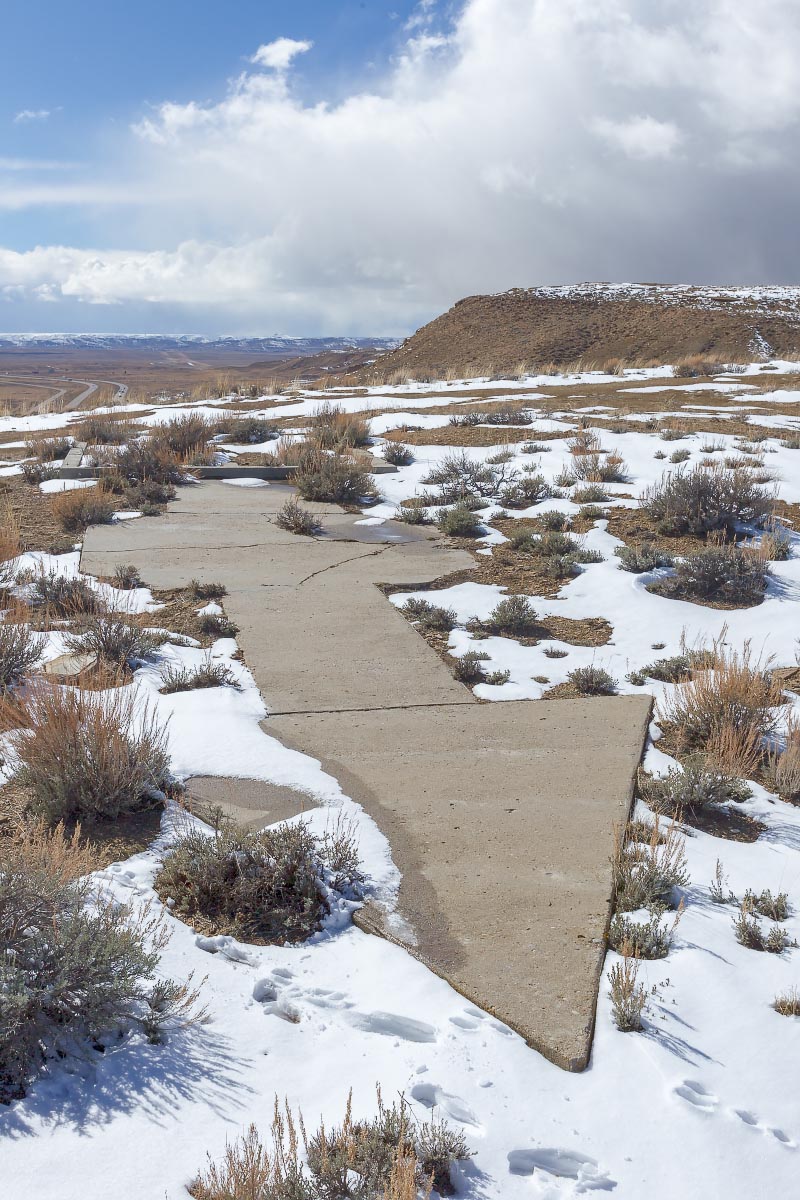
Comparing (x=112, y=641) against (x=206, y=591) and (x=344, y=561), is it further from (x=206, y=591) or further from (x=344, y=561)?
(x=344, y=561)

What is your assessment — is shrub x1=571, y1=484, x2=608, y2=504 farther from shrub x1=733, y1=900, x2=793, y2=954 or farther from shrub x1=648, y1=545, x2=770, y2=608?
shrub x1=733, y1=900, x2=793, y2=954

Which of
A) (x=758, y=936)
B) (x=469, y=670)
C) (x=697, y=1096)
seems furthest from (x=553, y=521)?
(x=697, y=1096)

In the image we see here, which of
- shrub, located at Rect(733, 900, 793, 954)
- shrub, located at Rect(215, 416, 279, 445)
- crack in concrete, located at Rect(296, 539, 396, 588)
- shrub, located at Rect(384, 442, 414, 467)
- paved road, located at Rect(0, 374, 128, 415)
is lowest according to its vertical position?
shrub, located at Rect(733, 900, 793, 954)

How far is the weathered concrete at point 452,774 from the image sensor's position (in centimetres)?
312

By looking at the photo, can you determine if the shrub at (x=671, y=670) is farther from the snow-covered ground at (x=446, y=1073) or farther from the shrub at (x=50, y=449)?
the shrub at (x=50, y=449)

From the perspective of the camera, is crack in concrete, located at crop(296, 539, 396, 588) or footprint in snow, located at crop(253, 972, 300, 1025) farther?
crack in concrete, located at crop(296, 539, 396, 588)

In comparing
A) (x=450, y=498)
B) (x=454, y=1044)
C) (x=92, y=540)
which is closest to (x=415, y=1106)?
(x=454, y=1044)

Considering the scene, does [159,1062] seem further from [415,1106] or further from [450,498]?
[450,498]

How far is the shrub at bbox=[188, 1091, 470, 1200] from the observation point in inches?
81.0

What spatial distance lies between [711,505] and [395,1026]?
6983 millimetres

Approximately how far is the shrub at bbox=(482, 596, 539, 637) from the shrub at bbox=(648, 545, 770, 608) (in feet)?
3.98

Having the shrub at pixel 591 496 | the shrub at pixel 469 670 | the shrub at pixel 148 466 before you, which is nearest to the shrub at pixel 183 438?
the shrub at pixel 148 466

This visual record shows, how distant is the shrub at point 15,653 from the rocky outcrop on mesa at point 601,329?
31.1 m

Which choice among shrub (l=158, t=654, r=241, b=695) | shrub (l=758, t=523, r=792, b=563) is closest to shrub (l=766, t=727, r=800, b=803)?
shrub (l=158, t=654, r=241, b=695)
